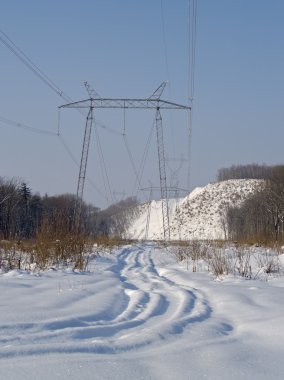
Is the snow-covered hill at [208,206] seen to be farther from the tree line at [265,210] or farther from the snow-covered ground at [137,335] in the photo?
the snow-covered ground at [137,335]

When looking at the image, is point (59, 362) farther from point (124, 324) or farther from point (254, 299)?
point (254, 299)

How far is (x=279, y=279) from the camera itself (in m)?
10.8

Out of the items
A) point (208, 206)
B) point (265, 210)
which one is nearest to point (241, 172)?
point (208, 206)

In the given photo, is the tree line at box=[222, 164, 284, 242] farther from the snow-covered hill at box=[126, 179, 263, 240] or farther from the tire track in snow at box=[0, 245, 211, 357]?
the tire track in snow at box=[0, 245, 211, 357]

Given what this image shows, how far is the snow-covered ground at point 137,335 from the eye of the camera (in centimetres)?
325

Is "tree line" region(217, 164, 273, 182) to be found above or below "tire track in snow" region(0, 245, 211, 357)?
above

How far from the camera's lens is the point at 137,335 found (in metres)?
4.24

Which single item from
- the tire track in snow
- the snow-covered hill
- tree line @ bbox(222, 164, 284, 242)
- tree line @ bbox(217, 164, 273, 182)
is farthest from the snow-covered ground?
tree line @ bbox(217, 164, 273, 182)

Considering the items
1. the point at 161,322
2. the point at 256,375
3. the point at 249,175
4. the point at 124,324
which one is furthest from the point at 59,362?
the point at 249,175

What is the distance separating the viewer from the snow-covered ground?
3.25 meters

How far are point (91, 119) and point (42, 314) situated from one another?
1813 centimetres

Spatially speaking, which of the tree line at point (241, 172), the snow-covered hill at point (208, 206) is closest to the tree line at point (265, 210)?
the snow-covered hill at point (208, 206)

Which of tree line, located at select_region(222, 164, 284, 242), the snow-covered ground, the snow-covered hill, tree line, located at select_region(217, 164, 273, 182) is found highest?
tree line, located at select_region(217, 164, 273, 182)

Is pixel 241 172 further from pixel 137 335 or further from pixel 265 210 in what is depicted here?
pixel 137 335
